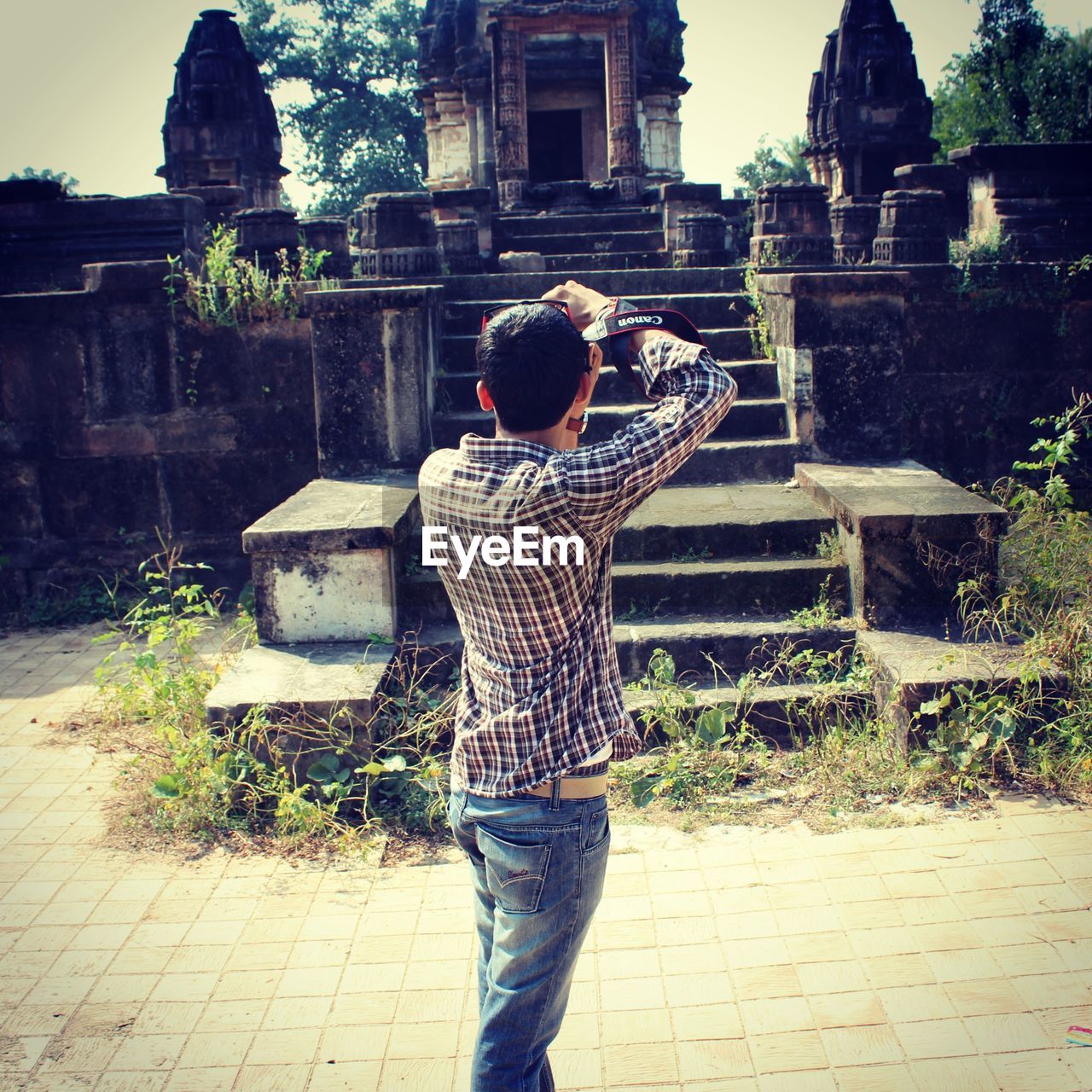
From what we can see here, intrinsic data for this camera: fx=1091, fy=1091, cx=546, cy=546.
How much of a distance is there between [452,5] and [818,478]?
1335cm

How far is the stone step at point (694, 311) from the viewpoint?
317 inches

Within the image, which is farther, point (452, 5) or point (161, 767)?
point (452, 5)

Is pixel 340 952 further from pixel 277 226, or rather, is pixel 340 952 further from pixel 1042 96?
pixel 1042 96

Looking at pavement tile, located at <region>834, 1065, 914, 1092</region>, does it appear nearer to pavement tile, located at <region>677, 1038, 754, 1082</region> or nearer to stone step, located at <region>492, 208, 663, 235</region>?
pavement tile, located at <region>677, 1038, 754, 1082</region>

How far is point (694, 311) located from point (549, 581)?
6261 mm

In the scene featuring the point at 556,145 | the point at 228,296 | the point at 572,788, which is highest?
the point at 556,145

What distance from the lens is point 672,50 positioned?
16359mm

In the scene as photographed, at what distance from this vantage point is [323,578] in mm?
5184

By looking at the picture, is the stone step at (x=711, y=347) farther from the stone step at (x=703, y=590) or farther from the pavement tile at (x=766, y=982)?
the pavement tile at (x=766, y=982)

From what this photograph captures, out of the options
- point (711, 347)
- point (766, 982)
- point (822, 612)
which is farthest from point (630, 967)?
point (711, 347)

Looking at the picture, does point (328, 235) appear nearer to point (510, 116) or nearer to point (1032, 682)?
point (510, 116)

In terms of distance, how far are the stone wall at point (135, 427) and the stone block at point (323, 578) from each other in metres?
2.53

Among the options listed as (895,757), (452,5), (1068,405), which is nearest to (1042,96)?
(452,5)

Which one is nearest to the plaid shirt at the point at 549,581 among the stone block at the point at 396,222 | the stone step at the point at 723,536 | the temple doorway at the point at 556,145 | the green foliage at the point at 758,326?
the stone step at the point at 723,536
